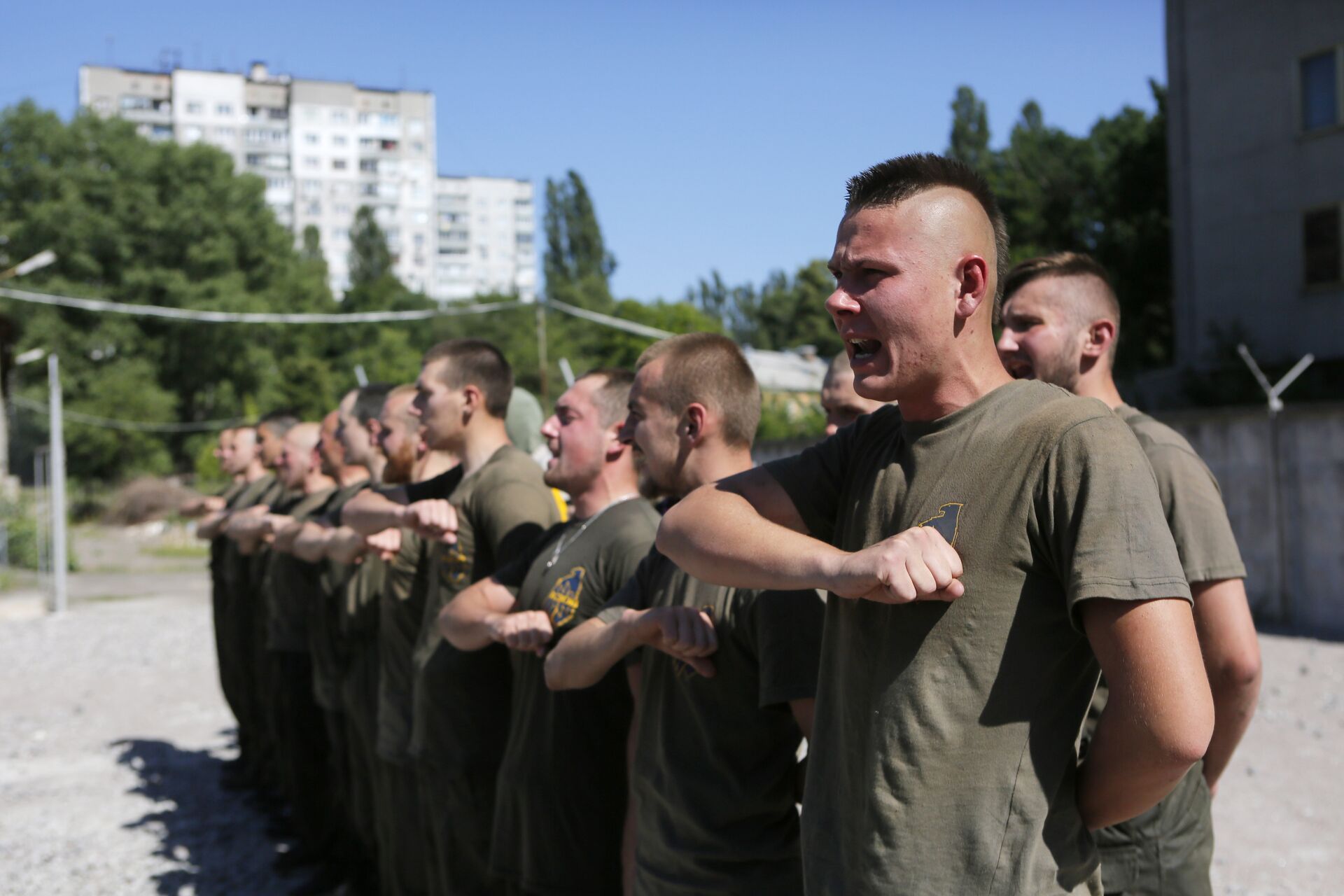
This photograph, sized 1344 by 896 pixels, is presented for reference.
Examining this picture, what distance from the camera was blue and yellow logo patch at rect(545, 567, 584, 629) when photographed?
340cm

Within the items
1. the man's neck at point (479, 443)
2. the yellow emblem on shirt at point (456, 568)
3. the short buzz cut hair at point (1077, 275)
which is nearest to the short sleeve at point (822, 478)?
the short buzz cut hair at point (1077, 275)

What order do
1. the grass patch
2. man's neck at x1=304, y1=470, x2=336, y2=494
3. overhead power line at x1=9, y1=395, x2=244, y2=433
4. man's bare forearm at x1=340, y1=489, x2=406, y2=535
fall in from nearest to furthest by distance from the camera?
1. man's bare forearm at x1=340, y1=489, x2=406, y2=535
2. man's neck at x1=304, y1=470, x2=336, y2=494
3. the grass patch
4. overhead power line at x1=9, y1=395, x2=244, y2=433

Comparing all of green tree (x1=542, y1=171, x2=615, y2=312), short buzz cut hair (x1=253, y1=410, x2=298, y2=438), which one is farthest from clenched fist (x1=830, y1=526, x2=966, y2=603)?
green tree (x1=542, y1=171, x2=615, y2=312)

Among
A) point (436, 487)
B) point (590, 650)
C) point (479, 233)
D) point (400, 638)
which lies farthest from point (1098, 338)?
point (479, 233)

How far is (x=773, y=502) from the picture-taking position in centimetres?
210

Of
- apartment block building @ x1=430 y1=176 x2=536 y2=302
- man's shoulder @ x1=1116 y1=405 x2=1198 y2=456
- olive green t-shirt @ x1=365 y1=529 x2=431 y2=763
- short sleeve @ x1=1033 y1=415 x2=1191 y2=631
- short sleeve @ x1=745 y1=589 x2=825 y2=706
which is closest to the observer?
short sleeve @ x1=1033 y1=415 x2=1191 y2=631

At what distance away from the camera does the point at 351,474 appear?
733 centimetres

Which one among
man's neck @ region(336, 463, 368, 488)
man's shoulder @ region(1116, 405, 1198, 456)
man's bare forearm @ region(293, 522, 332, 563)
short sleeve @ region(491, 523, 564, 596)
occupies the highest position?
man's shoulder @ region(1116, 405, 1198, 456)

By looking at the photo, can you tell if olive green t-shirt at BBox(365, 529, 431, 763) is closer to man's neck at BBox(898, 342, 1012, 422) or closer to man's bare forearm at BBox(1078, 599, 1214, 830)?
man's neck at BBox(898, 342, 1012, 422)

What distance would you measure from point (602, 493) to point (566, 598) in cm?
46

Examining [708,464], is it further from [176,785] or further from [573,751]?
[176,785]

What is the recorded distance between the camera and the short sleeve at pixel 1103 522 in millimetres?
1662

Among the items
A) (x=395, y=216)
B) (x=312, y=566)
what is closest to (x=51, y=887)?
(x=312, y=566)

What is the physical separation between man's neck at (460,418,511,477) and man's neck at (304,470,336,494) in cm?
330
